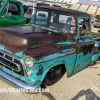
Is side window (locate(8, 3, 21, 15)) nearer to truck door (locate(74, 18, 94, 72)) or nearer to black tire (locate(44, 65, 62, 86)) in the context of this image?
truck door (locate(74, 18, 94, 72))

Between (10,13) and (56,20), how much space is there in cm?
269

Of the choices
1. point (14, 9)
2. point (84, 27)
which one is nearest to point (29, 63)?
point (84, 27)

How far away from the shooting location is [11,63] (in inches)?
96.3

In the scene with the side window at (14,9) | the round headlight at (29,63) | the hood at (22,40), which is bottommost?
the round headlight at (29,63)

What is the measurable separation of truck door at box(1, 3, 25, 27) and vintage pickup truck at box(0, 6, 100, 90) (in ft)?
6.60

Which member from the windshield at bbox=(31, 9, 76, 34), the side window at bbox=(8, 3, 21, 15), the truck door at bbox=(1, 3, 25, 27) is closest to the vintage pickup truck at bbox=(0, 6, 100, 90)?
the windshield at bbox=(31, 9, 76, 34)

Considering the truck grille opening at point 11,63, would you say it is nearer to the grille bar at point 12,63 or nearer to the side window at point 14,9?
the grille bar at point 12,63

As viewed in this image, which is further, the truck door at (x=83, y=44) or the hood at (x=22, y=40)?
the truck door at (x=83, y=44)

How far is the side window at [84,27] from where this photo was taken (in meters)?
3.35

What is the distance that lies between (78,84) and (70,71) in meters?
0.55

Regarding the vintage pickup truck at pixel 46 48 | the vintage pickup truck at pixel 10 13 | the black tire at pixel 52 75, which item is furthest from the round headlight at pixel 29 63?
the vintage pickup truck at pixel 10 13

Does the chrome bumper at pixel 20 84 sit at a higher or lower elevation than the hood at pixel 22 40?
lower

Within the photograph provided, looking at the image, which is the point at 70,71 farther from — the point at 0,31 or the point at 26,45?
the point at 0,31

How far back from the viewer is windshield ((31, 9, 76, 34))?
10.5ft
